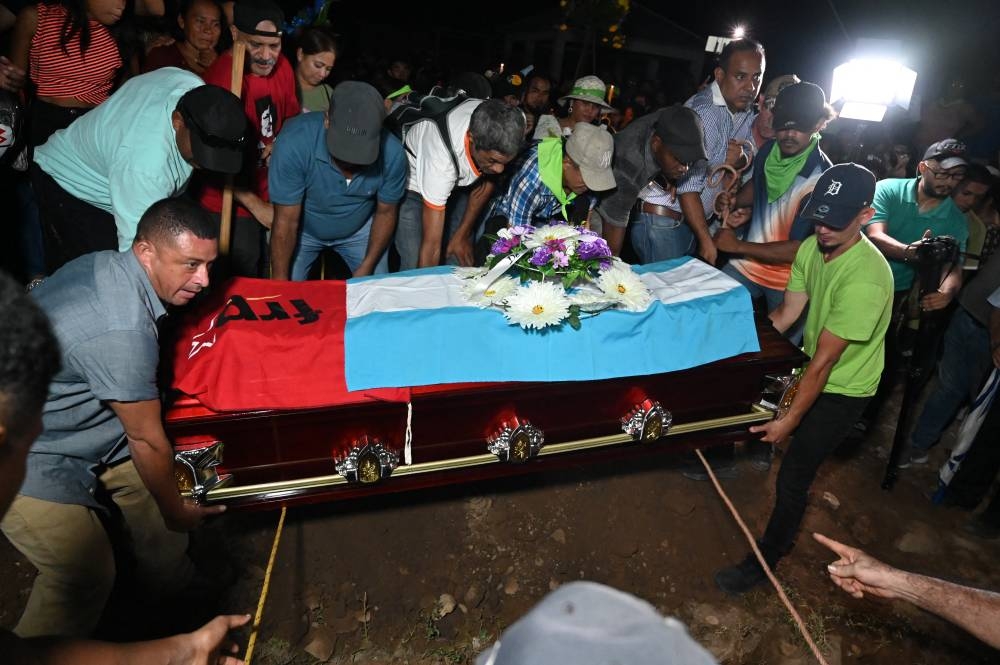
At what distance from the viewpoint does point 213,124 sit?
7.55 ft

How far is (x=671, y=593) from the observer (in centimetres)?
294

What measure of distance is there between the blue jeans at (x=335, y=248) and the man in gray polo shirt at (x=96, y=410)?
1.56 meters

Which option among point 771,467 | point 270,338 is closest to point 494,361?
point 270,338

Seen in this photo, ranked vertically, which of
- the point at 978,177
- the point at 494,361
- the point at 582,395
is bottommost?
the point at 582,395

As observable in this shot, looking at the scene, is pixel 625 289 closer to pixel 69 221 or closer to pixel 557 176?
pixel 557 176

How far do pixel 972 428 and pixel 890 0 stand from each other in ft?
34.6

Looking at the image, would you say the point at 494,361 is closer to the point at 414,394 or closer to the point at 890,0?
the point at 414,394

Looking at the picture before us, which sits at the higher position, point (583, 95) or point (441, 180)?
point (583, 95)

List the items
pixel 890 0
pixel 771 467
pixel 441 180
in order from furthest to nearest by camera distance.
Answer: pixel 890 0, pixel 771 467, pixel 441 180

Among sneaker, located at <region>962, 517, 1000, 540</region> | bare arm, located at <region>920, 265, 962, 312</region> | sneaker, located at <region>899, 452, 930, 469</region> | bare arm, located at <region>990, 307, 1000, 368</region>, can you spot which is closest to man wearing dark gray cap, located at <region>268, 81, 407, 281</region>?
bare arm, located at <region>920, 265, 962, 312</region>

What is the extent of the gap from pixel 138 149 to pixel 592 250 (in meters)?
1.92

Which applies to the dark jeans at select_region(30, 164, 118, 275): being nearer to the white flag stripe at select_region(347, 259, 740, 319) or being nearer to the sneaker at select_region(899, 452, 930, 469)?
the white flag stripe at select_region(347, 259, 740, 319)

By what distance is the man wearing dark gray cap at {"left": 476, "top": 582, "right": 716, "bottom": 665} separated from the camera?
68 centimetres

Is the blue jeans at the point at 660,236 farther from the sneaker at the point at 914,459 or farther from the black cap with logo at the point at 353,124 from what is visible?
the sneaker at the point at 914,459
